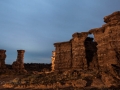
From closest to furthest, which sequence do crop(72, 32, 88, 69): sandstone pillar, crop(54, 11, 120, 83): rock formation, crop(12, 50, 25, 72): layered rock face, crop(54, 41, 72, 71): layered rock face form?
crop(54, 11, 120, 83): rock formation < crop(72, 32, 88, 69): sandstone pillar < crop(54, 41, 72, 71): layered rock face < crop(12, 50, 25, 72): layered rock face

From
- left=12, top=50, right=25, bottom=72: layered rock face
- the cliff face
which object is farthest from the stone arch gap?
left=12, top=50, right=25, bottom=72: layered rock face

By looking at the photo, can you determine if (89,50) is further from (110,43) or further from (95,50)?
(110,43)

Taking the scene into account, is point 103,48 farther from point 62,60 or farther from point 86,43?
point 62,60

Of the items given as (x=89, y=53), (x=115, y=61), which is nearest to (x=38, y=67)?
(x=89, y=53)

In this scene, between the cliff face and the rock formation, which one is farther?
the cliff face

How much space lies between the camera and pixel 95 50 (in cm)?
3347

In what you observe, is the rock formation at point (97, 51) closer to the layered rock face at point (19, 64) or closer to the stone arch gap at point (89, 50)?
the stone arch gap at point (89, 50)

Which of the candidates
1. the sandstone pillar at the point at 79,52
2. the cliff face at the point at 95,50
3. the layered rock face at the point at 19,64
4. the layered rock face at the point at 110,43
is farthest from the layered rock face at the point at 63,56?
the layered rock face at the point at 19,64

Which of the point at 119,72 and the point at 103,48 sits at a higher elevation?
the point at 103,48

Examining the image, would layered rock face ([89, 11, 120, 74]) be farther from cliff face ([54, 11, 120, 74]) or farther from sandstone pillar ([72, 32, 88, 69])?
sandstone pillar ([72, 32, 88, 69])

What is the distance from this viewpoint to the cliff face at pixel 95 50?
938 inches

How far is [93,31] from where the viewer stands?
2886cm

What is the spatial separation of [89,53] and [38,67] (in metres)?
38.2

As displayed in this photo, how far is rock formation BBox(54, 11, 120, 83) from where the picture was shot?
77.2 feet
